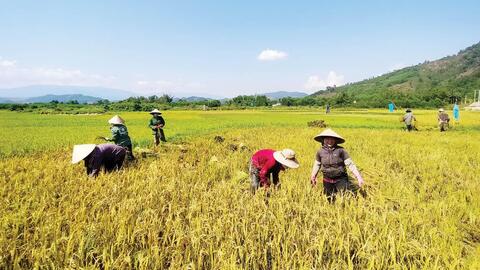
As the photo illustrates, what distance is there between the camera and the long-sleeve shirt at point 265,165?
5.36 m

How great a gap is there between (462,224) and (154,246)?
4197mm

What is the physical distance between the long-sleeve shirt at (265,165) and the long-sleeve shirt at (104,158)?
10.0 feet

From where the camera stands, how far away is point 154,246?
324cm

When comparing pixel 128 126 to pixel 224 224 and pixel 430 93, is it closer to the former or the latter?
pixel 224 224

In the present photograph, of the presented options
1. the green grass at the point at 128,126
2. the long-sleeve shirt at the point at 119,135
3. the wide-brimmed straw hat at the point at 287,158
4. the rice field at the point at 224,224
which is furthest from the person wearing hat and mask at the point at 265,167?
the green grass at the point at 128,126

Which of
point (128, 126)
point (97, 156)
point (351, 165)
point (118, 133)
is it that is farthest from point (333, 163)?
point (128, 126)

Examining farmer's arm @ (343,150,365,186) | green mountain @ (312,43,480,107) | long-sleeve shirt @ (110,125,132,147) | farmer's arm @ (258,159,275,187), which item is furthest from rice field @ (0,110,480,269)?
green mountain @ (312,43,480,107)

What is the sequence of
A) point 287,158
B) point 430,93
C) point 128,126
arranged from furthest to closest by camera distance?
point 430,93
point 128,126
point 287,158

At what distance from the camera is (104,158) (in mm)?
6695

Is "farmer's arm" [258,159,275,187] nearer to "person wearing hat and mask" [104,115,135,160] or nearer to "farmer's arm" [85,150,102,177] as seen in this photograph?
"farmer's arm" [85,150,102,177]

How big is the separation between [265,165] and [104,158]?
339cm

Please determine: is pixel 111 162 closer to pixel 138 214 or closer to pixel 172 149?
pixel 138 214

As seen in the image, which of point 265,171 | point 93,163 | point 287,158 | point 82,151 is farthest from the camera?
point 93,163

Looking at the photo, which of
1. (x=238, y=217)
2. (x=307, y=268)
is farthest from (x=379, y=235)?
(x=238, y=217)
